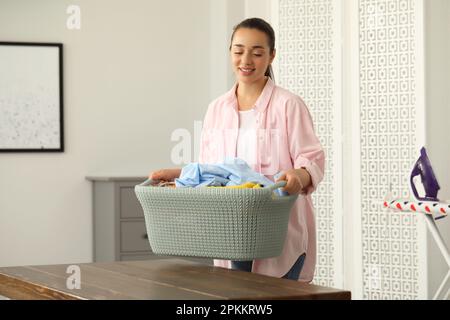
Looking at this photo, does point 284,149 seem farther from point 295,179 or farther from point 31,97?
point 31,97

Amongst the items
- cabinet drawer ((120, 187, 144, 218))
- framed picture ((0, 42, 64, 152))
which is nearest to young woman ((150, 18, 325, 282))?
cabinet drawer ((120, 187, 144, 218))

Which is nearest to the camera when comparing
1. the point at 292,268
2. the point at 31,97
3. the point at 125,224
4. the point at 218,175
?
the point at 218,175

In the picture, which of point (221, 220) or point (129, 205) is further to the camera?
point (129, 205)

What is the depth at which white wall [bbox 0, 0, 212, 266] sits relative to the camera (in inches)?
217

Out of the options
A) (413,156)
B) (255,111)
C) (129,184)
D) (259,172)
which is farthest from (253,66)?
(129,184)

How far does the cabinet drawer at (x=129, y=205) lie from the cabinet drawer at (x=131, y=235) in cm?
5

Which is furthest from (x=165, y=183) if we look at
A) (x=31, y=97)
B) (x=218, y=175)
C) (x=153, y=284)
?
(x=31, y=97)

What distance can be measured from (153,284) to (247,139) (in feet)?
1.96

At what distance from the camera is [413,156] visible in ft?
15.2

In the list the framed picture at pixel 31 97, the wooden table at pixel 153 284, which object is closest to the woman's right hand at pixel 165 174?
the wooden table at pixel 153 284

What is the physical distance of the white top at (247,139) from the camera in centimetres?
222

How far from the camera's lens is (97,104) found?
223 inches

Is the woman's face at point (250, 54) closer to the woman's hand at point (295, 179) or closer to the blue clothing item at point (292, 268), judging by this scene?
the woman's hand at point (295, 179)

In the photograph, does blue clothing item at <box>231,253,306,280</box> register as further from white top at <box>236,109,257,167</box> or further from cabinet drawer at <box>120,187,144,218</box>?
cabinet drawer at <box>120,187,144,218</box>
